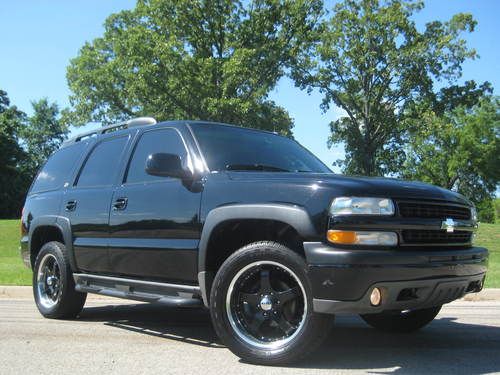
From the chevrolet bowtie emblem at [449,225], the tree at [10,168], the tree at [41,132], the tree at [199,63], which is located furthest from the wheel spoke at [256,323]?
the tree at [41,132]

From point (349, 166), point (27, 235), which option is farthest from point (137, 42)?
point (27, 235)

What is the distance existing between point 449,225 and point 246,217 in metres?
1.58

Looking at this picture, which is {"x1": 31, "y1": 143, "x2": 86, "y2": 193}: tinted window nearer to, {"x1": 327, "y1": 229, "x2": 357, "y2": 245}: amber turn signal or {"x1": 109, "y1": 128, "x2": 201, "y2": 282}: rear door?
{"x1": 109, "y1": 128, "x2": 201, "y2": 282}: rear door

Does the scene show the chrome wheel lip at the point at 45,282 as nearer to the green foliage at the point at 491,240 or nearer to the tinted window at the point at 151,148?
the tinted window at the point at 151,148

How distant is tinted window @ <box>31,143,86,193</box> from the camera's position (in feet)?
22.7

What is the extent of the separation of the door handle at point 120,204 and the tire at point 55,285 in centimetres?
124

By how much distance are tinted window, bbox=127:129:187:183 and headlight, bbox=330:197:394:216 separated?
1.78 meters

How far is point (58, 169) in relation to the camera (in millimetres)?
7188

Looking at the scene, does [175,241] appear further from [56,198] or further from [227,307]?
[56,198]

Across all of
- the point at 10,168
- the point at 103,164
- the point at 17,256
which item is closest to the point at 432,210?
the point at 103,164

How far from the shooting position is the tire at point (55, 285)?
6441mm

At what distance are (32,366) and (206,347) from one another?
4.71ft

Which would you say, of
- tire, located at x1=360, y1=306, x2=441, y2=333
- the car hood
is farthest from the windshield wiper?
tire, located at x1=360, y1=306, x2=441, y2=333

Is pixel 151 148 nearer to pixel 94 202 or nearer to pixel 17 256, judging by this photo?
pixel 94 202
